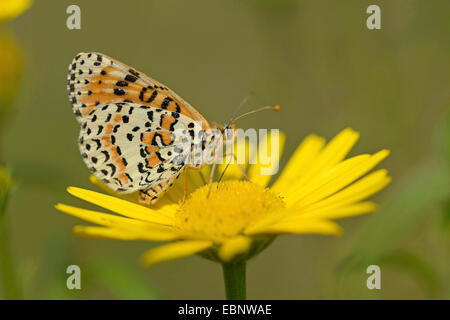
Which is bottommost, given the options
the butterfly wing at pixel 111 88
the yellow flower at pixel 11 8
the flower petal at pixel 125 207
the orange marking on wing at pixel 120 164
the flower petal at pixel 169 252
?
the flower petal at pixel 169 252

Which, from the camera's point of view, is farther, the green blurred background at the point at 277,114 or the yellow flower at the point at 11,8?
the yellow flower at the point at 11,8

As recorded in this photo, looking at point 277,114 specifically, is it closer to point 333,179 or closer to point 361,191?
point 333,179

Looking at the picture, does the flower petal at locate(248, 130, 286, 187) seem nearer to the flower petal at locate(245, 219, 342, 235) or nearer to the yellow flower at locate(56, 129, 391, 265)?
the yellow flower at locate(56, 129, 391, 265)

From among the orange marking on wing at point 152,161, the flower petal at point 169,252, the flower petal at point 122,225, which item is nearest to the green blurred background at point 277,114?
the orange marking on wing at point 152,161

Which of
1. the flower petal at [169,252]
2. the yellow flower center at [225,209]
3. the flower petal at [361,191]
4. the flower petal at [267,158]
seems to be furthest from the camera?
the flower petal at [267,158]

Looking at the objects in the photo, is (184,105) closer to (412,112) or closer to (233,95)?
(412,112)

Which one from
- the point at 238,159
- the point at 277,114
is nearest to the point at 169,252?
the point at 238,159

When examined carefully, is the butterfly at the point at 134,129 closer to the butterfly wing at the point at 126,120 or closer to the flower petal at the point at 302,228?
the butterfly wing at the point at 126,120
